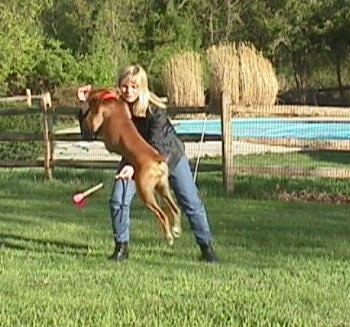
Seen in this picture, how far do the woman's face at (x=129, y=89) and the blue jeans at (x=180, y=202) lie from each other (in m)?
0.64

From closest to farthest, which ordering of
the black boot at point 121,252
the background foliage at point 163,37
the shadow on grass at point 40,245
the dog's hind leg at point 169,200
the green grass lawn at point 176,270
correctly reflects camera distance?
the green grass lawn at point 176,270
the dog's hind leg at point 169,200
the black boot at point 121,252
the shadow on grass at point 40,245
the background foliage at point 163,37

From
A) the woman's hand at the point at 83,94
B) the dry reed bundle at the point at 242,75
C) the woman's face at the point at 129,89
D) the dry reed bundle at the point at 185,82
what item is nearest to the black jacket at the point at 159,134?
the woman's face at the point at 129,89

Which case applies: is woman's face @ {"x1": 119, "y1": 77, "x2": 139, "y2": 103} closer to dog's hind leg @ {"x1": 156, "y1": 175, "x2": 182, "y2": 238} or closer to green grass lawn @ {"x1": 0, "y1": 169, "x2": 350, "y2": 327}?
dog's hind leg @ {"x1": 156, "y1": 175, "x2": 182, "y2": 238}

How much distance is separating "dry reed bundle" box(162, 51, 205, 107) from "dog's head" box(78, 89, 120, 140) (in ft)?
75.7

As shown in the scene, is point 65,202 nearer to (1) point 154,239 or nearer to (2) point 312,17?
(1) point 154,239

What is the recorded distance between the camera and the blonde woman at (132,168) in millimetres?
7469

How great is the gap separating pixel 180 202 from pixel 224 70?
23.0m

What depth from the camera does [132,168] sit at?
23.7 ft

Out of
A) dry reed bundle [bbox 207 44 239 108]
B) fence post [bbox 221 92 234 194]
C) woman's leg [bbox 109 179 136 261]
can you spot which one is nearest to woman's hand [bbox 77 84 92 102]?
woman's leg [bbox 109 179 136 261]

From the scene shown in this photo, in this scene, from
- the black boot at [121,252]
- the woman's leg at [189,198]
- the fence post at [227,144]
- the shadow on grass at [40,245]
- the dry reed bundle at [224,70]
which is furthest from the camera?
the dry reed bundle at [224,70]

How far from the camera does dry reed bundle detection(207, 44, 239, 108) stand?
99.2ft

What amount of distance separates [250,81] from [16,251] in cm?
2284

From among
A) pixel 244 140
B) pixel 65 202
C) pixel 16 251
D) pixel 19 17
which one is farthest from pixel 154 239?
pixel 19 17

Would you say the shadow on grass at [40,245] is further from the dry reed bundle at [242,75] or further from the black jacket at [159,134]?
the dry reed bundle at [242,75]
